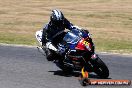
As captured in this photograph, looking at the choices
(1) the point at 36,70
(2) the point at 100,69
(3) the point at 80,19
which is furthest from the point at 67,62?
(3) the point at 80,19

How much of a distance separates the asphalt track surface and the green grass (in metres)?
2.40

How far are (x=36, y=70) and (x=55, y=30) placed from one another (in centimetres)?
131

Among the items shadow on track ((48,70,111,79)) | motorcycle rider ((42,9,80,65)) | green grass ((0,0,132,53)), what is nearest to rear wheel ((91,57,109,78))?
shadow on track ((48,70,111,79))

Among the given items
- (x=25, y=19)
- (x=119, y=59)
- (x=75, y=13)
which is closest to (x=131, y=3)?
(x=75, y=13)

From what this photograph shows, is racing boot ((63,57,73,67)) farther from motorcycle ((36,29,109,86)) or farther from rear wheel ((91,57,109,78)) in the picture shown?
rear wheel ((91,57,109,78))

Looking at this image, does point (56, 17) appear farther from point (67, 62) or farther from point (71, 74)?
point (71, 74)

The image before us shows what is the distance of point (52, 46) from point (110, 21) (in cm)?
1448

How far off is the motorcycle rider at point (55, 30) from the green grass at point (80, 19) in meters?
4.51

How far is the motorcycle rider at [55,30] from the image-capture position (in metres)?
13.1

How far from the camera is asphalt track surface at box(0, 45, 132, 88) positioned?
11.9 meters

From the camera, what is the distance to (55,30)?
13.3 metres

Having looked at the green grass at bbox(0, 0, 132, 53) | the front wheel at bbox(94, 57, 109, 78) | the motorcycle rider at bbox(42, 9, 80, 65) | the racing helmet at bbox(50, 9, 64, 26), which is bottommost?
the green grass at bbox(0, 0, 132, 53)

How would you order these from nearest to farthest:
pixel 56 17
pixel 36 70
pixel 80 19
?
pixel 56 17, pixel 36 70, pixel 80 19

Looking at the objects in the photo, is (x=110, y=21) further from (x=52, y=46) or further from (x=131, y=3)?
(x=52, y=46)
